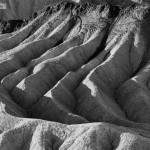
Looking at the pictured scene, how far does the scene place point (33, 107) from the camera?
45062mm

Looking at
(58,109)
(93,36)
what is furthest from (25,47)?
(58,109)

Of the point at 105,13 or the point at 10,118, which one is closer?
the point at 10,118

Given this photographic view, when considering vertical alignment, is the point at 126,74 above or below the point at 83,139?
below

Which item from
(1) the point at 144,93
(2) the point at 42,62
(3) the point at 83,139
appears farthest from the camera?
(2) the point at 42,62

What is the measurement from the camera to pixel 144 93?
4866 centimetres

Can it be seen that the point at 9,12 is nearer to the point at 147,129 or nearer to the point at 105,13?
the point at 105,13

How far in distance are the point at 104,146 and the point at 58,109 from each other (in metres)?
14.6

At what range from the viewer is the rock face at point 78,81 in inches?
1192

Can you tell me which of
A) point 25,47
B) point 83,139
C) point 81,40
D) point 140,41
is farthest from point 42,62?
point 83,139

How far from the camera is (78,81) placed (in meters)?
52.0

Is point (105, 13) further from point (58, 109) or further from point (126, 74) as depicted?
point (58, 109)

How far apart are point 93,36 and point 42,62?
1463 centimetres

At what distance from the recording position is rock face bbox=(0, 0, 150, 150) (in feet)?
99.3

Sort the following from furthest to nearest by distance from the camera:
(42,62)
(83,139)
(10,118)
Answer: (42,62), (10,118), (83,139)
